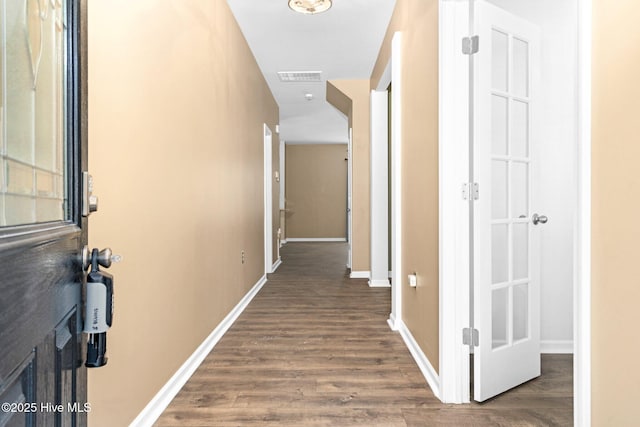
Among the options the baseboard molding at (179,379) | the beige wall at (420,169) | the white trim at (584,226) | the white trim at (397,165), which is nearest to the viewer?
the white trim at (584,226)

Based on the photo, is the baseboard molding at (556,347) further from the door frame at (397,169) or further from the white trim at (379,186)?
the white trim at (379,186)

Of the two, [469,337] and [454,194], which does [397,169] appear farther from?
[469,337]

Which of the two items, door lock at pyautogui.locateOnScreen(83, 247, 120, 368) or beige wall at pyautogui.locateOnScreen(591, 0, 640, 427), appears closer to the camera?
door lock at pyautogui.locateOnScreen(83, 247, 120, 368)

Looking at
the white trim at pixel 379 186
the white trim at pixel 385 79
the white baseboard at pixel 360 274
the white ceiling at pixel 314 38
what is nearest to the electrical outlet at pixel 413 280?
the white trim at pixel 385 79

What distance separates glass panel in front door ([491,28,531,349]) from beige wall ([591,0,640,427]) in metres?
0.89

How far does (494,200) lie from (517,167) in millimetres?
245

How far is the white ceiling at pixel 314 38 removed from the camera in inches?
129

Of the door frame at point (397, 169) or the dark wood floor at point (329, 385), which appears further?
the door frame at point (397, 169)

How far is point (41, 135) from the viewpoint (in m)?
0.64

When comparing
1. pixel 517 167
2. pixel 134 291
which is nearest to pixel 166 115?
pixel 134 291

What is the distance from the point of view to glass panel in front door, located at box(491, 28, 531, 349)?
202cm

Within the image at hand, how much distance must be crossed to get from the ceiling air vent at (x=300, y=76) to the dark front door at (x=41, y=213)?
4238mm

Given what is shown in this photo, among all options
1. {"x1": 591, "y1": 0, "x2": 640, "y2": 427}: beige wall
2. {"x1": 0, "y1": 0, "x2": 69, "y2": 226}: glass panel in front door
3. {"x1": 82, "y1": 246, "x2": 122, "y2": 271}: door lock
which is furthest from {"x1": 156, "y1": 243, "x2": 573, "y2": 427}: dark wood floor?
{"x1": 0, "y1": 0, "x2": 69, "y2": 226}: glass panel in front door

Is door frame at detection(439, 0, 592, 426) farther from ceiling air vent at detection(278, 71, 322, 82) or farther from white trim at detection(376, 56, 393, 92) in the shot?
ceiling air vent at detection(278, 71, 322, 82)
